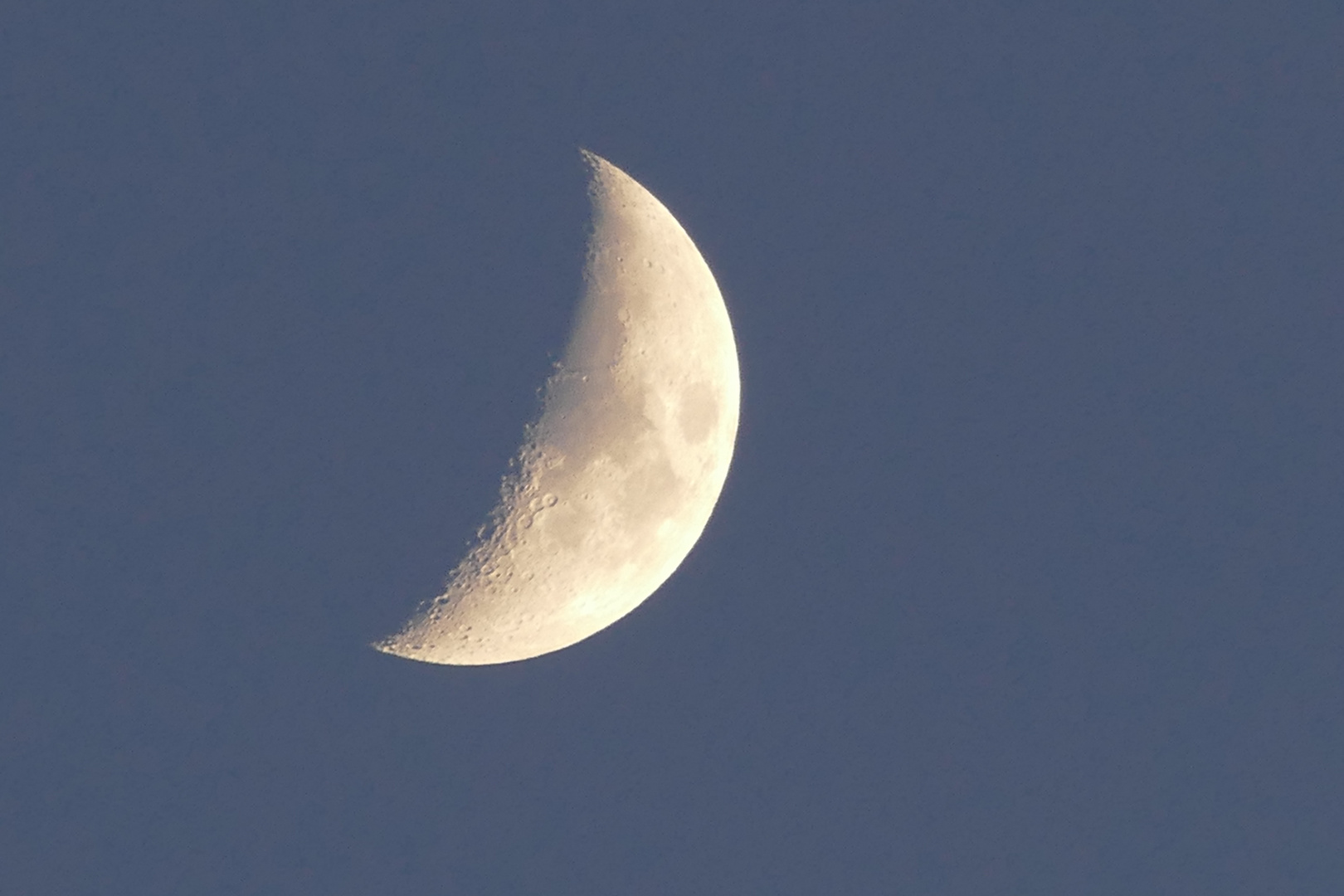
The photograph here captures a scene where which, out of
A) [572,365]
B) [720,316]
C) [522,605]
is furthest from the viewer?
[720,316]

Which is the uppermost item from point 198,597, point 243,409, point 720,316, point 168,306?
point 720,316

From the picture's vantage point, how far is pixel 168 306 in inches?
476

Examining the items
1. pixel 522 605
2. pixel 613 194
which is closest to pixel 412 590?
pixel 522 605

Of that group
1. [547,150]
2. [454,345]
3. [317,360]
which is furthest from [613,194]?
[317,360]

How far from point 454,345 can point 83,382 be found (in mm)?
3183

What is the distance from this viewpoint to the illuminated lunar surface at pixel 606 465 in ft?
44.2

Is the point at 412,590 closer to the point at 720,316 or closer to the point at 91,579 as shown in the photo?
the point at 91,579

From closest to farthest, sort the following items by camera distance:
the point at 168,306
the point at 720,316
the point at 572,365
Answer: the point at 168,306 < the point at 572,365 < the point at 720,316

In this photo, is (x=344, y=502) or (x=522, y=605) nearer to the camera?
(x=344, y=502)

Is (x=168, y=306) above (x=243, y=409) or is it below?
above

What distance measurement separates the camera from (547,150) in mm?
14242

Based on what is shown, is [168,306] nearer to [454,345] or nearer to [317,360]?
[317,360]

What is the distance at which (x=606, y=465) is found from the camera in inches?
536

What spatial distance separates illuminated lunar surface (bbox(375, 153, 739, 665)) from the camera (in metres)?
13.5
